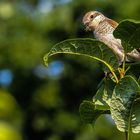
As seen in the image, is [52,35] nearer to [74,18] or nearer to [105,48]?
[74,18]

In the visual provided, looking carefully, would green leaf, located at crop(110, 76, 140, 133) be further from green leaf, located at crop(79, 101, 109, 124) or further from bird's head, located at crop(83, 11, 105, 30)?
bird's head, located at crop(83, 11, 105, 30)

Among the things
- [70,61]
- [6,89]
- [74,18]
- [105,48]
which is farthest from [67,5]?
[105,48]

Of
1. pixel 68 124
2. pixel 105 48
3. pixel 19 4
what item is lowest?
pixel 105 48

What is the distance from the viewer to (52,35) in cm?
765

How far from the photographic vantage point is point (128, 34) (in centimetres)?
192

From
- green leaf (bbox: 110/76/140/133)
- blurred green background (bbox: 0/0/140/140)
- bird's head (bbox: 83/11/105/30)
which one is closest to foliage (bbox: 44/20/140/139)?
green leaf (bbox: 110/76/140/133)

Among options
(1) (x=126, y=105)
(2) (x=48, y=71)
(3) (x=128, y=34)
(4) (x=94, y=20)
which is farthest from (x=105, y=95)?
(2) (x=48, y=71)

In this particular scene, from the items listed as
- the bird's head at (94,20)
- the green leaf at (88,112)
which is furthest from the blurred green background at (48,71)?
the green leaf at (88,112)

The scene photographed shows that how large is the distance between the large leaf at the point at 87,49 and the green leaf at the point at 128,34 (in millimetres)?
60

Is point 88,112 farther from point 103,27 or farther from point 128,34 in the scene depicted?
point 103,27

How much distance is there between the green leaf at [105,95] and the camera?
203cm

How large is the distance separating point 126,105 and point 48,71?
240 inches

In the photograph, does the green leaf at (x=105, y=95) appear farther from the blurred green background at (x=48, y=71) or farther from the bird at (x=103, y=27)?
the blurred green background at (x=48, y=71)

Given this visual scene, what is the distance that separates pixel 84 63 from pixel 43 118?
2.81 ft
